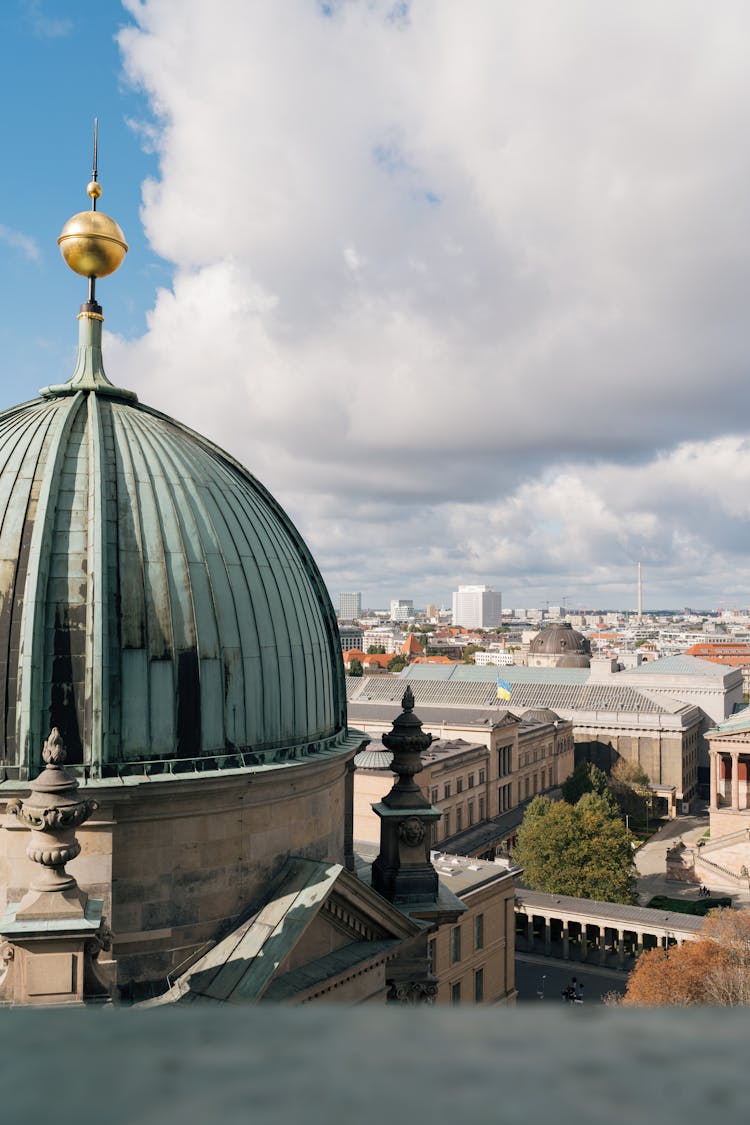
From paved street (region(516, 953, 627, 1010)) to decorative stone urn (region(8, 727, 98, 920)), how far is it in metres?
52.2

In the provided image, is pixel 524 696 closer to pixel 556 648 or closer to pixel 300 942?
pixel 556 648

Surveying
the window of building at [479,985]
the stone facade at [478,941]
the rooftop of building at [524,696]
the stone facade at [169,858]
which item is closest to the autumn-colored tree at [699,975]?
Result: the stone facade at [478,941]

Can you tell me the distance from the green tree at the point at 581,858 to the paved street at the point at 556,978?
5.98m

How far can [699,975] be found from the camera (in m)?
48.2

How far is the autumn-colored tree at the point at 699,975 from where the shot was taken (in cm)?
4666

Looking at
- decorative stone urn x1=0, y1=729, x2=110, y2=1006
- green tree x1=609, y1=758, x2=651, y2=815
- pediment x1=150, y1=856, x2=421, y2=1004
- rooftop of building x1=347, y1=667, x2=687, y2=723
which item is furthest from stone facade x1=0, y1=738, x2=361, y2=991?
rooftop of building x1=347, y1=667, x2=687, y2=723

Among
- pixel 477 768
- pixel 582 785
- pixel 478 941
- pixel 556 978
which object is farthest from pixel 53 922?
pixel 582 785

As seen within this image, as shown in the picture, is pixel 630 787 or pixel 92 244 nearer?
pixel 92 244

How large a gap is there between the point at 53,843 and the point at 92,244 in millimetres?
17104

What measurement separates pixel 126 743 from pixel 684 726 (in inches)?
4644

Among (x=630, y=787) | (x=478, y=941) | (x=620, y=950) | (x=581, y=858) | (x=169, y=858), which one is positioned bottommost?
(x=620, y=950)

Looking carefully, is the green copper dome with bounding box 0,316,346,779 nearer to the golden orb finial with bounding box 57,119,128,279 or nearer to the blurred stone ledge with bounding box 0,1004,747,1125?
the golden orb finial with bounding box 57,119,128,279

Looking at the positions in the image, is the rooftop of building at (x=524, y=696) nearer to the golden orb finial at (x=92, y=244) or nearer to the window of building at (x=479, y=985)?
the window of building at (x=479, y=985)

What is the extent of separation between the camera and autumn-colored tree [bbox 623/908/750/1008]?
1837 inches
